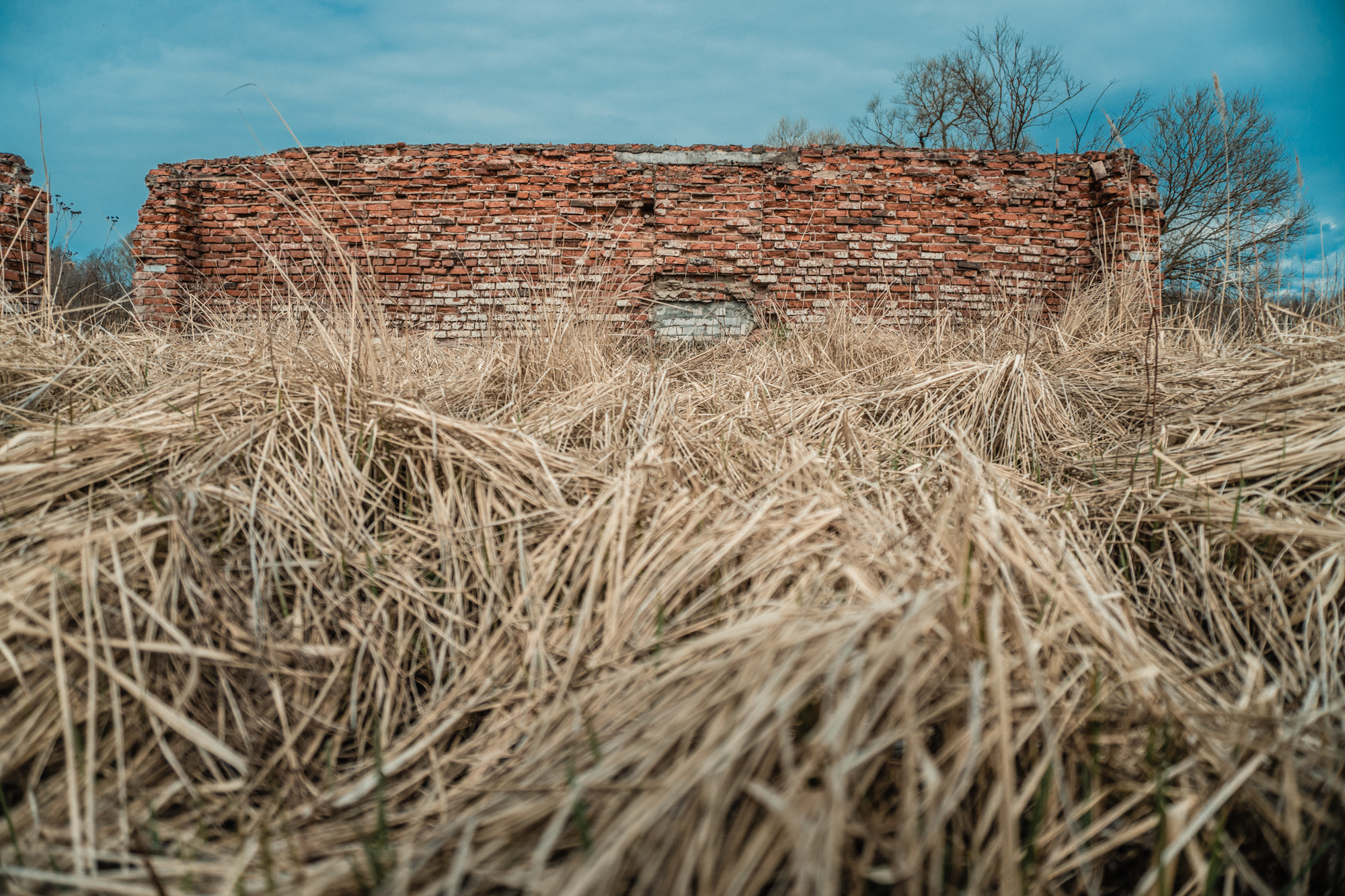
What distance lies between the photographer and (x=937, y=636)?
0.82 m

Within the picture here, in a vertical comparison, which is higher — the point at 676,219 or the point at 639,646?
the point at 676,219

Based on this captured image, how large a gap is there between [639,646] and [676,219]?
634 centimetres

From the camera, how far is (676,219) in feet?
21.9

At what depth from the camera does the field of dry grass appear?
680 millimetres

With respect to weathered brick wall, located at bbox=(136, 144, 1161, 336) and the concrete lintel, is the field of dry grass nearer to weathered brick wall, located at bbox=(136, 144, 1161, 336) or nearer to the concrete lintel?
weathered brick wall, located at bbox=(136, 144, 1161, 336)

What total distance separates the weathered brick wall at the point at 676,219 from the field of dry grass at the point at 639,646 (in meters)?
5.27

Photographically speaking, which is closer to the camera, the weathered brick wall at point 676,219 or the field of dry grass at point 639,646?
the field of dry grass at point 639,646

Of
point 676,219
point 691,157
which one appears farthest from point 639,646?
point 691,157

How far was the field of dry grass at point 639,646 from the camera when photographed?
0.68 meters

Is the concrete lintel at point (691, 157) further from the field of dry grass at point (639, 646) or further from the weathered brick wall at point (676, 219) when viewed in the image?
the field of dry grass at point (639, 646)

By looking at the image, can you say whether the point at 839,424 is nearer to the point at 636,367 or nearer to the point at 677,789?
the point at 636,367

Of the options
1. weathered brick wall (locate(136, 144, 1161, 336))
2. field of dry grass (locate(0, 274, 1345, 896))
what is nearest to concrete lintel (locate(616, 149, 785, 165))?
weathered brick wall (locate(136, 144, 1161, 336))

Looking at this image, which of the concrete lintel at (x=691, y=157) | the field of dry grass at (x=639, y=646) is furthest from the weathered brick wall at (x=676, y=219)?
the field of dry grass at (x=639, y=646)

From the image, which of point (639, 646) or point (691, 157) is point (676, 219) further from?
point (639, 646)
